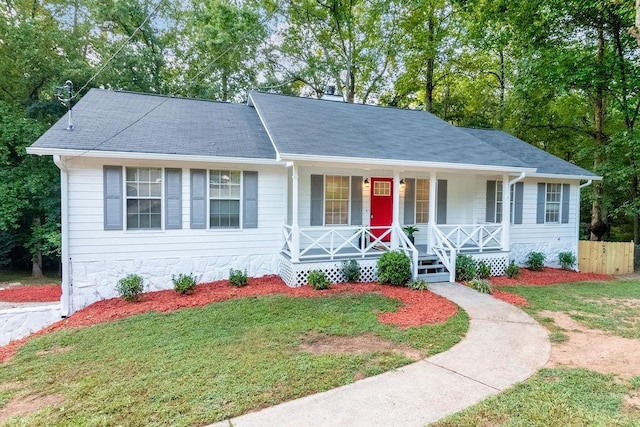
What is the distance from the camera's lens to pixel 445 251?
917 centimetres

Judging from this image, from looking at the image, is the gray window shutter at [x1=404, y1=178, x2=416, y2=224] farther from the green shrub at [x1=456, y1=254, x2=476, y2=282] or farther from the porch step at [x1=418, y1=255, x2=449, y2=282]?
the green shrub at [x1=456, y1=254, x2=476, y2=282]

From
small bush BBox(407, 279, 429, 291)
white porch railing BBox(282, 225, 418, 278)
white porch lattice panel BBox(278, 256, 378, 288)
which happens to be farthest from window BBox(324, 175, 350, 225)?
small bush BBox(407, 279, 429, 291)

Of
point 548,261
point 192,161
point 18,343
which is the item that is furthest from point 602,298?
point 18,343

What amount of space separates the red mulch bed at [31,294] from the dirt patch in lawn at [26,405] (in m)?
6.94

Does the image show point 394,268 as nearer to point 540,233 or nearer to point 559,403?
point 559,403

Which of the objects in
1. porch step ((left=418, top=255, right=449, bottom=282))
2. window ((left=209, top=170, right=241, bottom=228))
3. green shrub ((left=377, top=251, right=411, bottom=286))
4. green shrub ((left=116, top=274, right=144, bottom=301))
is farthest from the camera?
porch step ((left=418, top=255, right=449, bottom=282))

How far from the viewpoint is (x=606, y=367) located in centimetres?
424

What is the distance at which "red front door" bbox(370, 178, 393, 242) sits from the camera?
1045cm

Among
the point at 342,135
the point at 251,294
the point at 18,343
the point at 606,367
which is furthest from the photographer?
the point at 342,135

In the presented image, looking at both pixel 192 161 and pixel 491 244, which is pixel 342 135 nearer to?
pixel 192 161

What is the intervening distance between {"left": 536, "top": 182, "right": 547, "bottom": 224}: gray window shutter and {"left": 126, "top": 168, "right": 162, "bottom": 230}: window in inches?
456

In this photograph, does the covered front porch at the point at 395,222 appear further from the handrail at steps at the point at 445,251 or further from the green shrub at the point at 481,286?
the green shrub at the point at 481,286

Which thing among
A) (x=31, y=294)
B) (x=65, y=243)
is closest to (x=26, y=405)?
(x=65, y=243)

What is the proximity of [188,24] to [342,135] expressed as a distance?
14650mm
